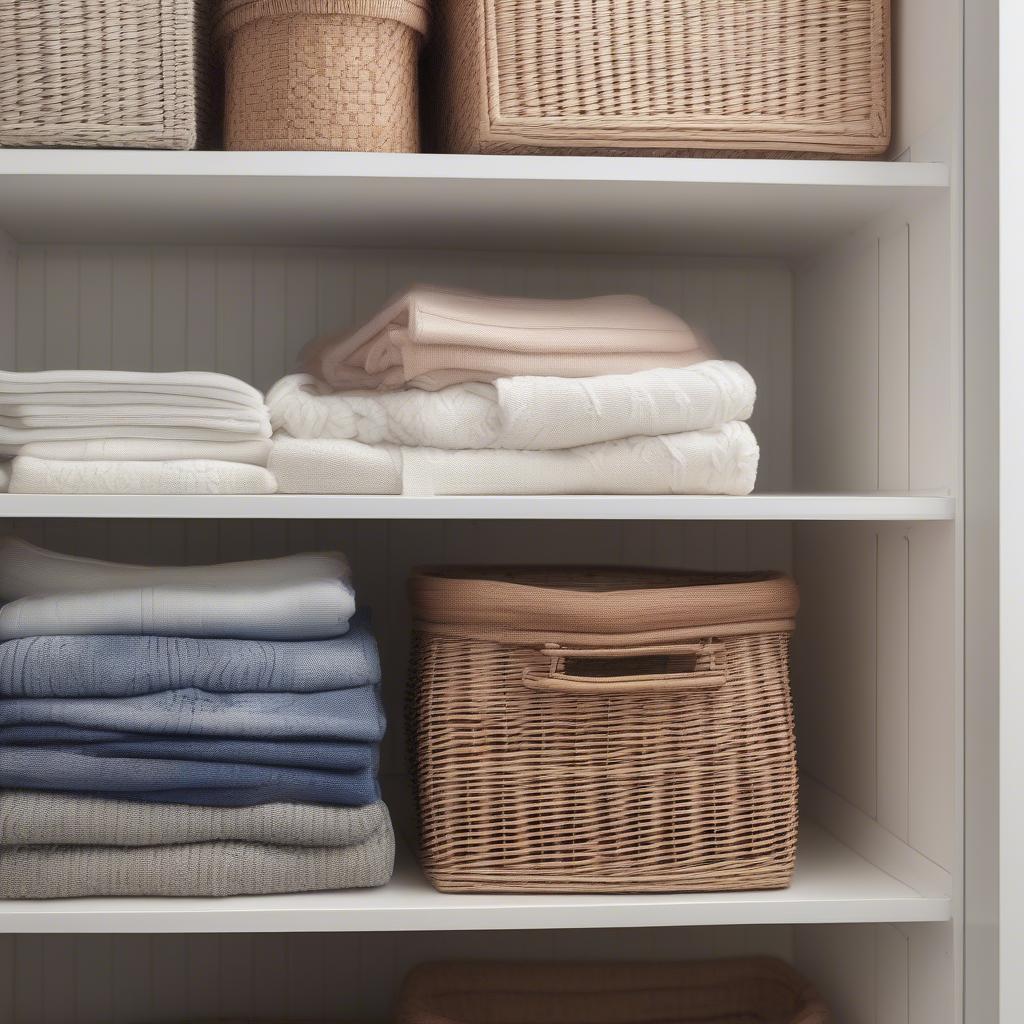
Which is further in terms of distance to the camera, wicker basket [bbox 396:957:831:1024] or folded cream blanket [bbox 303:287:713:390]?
wicker basket [bbox 396:957:831:1024]

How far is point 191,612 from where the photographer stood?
1050 mm

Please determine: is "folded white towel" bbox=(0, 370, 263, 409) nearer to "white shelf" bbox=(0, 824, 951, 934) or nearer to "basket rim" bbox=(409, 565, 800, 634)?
"basket rim" bbox=(409, 565, 800, 634)

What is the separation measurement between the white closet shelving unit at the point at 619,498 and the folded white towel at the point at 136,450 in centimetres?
6

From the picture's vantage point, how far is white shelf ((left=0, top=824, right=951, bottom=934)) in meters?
0.98

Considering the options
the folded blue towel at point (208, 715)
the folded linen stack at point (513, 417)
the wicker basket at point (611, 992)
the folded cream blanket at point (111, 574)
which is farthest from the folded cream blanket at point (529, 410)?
the wicker basket at point (611, 992)

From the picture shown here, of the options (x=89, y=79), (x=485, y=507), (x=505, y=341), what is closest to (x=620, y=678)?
(x=485, y=507)

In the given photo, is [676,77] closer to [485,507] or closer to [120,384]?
[485,507]

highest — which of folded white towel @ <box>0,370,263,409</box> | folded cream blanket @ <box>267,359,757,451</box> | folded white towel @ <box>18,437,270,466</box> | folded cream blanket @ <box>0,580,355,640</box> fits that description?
folded white towel @ <box>0,370,263,409</box>

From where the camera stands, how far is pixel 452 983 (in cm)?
131

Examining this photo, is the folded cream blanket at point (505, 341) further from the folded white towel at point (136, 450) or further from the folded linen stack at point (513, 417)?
the folded white towel at point (136, 450)

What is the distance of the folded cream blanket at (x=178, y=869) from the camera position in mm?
996

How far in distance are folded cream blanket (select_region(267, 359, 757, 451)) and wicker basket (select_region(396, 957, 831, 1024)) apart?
0.63 metres

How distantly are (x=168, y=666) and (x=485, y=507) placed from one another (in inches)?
12.0

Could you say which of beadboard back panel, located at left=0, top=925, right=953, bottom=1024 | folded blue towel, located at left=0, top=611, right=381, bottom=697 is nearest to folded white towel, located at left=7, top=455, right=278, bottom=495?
folded blue towel, located at left=0, top=611, right=381, bottom=697
